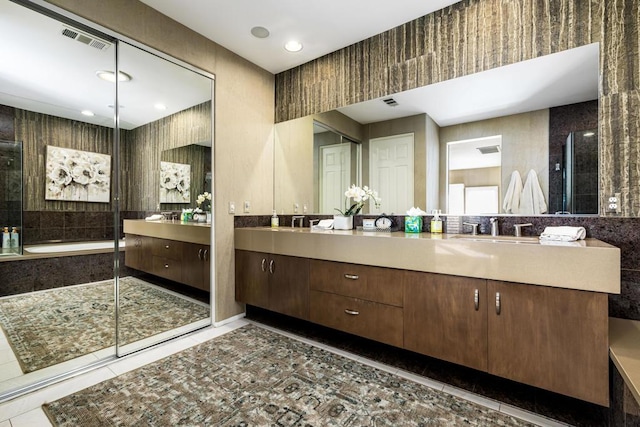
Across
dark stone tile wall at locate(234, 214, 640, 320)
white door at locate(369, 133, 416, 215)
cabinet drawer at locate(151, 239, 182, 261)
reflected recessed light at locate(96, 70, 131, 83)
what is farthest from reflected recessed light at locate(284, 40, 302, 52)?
dark stone tile wall at locate(234, 214, 640, 320)

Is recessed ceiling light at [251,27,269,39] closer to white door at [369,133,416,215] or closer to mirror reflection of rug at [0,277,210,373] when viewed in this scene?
white door at [369,133,416,215]

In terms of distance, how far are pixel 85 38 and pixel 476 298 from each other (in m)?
→ 3.21

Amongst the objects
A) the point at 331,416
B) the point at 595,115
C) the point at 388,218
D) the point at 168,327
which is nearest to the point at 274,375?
the point at 331,416

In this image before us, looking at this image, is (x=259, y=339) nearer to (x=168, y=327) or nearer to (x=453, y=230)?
(x=168, y=327)

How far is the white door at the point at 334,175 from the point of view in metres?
3.07

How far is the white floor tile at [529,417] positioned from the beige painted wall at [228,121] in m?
2.43

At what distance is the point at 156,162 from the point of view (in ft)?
8.48

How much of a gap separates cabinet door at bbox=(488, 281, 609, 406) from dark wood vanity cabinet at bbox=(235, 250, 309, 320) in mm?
1445

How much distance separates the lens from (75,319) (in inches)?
86.4

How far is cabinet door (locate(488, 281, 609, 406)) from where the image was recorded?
A: 1.48 m

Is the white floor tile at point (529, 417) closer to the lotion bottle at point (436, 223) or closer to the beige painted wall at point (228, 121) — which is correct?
the lotion bottle at point (436, 223)

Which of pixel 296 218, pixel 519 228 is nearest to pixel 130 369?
pixel 296 218

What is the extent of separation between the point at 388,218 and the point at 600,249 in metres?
1.49

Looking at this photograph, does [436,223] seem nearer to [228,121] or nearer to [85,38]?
[228,121]
